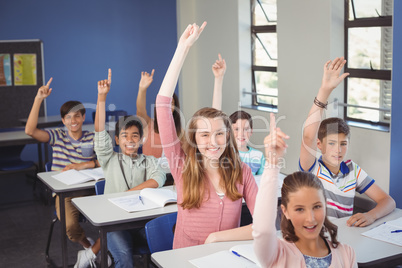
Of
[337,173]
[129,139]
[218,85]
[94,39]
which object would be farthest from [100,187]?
[94,39]

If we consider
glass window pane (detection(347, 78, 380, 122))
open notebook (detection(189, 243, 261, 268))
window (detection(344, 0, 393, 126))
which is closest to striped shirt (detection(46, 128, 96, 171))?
open notebook (detection(189, 243, 261, 268))

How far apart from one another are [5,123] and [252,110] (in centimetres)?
331

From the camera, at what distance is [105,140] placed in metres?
3.27

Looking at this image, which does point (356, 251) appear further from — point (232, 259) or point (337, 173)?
point (337, 173)

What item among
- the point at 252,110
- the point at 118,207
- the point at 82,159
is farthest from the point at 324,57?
the point at 118,207

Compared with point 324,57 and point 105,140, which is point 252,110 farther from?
point 105,140

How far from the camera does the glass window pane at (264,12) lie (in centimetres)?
638

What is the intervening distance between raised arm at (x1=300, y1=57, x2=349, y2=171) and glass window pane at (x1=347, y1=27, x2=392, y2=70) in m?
2.61

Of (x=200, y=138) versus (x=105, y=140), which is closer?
(x=200, y=138)

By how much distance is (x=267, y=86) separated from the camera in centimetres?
662

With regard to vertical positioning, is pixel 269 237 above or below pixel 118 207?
above

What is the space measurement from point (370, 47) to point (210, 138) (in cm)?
333

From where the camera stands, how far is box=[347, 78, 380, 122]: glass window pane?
512cm

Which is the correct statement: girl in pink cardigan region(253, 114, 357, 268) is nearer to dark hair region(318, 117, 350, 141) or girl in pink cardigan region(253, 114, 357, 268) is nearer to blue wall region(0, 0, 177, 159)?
dark hair region(318, 117, 350, 141)
